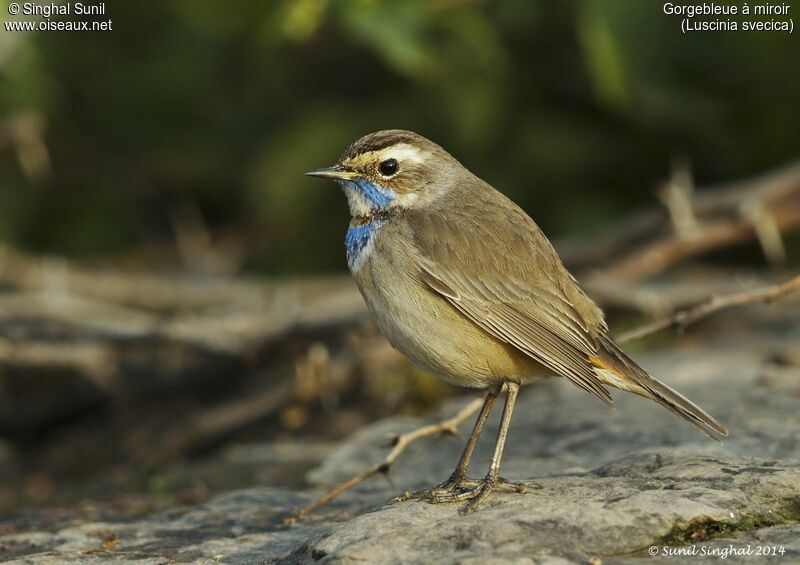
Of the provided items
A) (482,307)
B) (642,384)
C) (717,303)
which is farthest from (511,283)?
(717,303)

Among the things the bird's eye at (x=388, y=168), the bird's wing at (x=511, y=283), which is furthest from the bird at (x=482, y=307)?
the bird's eye at (x=388, y=168)

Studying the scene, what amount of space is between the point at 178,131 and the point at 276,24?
6.88 ft

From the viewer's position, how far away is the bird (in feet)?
15.8

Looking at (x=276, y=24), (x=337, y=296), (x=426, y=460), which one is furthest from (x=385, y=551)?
(x=276, y=24)

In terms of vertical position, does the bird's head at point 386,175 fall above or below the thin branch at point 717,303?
above

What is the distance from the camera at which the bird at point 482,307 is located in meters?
4.80

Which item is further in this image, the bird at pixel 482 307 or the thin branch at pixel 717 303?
the thin branch at pixel 717 303

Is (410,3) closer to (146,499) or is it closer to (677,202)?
(677,202)

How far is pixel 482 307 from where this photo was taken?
4.91m

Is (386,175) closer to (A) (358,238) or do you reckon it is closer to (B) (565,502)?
(A) (358,238)

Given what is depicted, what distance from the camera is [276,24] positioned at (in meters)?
7.70

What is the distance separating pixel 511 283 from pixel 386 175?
0.89 m

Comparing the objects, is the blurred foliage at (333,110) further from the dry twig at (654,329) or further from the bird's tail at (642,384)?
the bird's tail at (642,384)

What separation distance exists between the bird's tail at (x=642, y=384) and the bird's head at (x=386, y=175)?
1.14 metres
